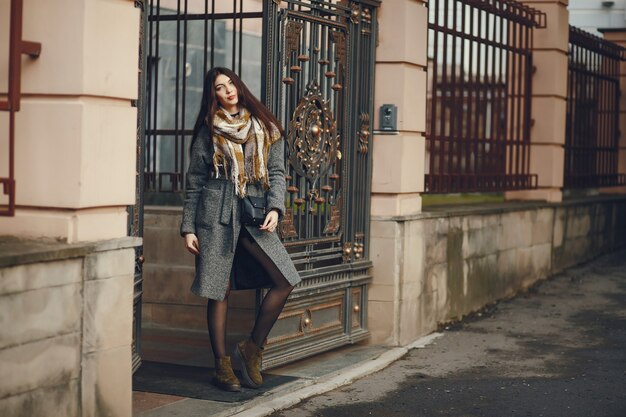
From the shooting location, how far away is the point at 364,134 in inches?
371

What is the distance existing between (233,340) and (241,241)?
2.25 metres

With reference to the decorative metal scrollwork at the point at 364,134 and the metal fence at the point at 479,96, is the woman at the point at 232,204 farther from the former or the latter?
the metal fence at the point at 479,96

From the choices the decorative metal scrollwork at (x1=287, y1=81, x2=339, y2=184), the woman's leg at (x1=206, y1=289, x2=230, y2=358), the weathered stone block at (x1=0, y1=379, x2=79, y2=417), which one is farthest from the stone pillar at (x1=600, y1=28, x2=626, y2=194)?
the weathered stone block at (x1=0, y1=379, x2=79, y2=417)

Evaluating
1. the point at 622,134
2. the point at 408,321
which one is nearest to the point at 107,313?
the point at 408,321

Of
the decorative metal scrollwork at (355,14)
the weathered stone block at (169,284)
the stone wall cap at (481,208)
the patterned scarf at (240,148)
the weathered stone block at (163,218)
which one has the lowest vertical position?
the weathered stone block at (169,284)

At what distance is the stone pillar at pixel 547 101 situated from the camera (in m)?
13.6

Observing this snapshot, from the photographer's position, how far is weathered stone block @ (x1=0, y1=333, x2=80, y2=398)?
553 cm

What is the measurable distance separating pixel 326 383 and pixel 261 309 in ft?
2.36

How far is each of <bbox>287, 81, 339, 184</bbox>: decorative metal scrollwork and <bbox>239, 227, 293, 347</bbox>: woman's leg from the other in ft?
3.19

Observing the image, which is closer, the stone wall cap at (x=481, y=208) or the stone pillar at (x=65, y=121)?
the stone pillar at (x=65, y=121)

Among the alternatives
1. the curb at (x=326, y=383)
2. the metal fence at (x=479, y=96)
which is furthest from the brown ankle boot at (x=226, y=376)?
the metal fence at (x=479, y=96)

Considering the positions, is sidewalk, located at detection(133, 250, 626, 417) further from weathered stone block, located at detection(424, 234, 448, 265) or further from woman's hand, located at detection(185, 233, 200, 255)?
woman's hand, located at detection(185, 233, 200, 255)

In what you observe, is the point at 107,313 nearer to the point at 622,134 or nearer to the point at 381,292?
the point at 381,292

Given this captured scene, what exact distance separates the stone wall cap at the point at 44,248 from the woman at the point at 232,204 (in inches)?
42.3
